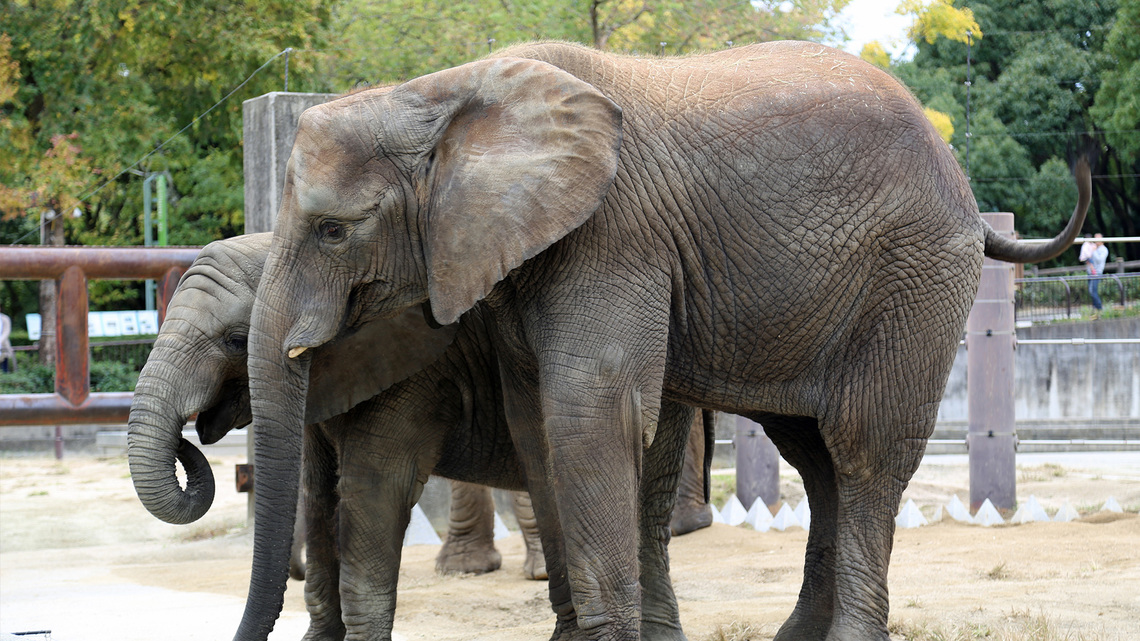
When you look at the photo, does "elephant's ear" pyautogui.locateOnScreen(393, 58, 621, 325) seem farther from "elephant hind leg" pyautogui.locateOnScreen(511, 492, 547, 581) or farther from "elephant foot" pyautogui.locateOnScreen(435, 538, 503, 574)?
"elephant foot" pyautogui.locateOnScreen(435, 538, 503, 574)

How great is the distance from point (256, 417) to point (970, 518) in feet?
23.2

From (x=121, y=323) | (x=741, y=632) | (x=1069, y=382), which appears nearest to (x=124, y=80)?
(x=121, y=323)

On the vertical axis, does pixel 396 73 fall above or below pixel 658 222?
above

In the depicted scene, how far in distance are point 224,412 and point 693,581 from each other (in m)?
3.66

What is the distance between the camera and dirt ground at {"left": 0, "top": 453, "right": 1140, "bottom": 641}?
21.4 feet

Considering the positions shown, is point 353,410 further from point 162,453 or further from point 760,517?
point 760,517

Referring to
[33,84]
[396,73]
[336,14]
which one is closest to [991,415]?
[396,73]

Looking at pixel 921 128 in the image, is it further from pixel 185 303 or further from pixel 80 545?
pixel 80 545

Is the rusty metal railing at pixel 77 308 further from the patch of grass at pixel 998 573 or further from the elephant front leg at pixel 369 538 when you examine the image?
the patch of grass at pixel 998 573

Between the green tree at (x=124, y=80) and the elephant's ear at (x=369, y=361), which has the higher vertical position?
the green tree at (x=124, y=80)

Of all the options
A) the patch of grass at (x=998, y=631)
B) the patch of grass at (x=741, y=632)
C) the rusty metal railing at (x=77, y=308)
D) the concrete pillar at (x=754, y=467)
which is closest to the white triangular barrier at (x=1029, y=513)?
the concrete pillar at (x=754, y=467)

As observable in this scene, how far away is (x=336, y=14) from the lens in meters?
18.5

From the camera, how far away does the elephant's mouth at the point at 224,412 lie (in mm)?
5531

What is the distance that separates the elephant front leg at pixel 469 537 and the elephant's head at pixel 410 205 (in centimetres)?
411
